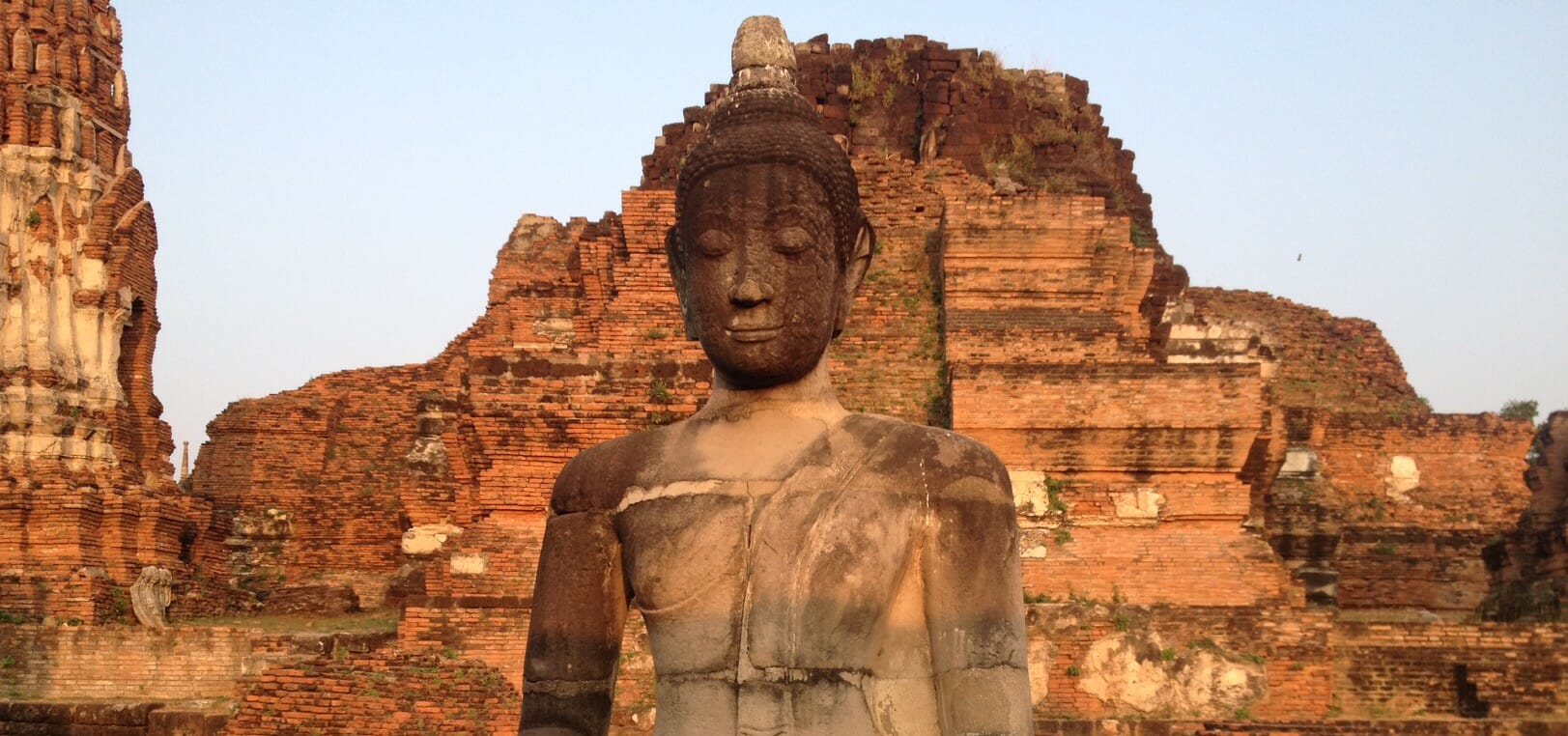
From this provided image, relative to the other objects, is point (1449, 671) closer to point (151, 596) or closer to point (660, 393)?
point (660, 393)

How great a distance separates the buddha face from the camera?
454 cm

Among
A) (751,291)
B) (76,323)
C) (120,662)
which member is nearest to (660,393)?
(120,662)

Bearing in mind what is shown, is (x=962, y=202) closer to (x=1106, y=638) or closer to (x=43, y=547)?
(x=1106, y=638)

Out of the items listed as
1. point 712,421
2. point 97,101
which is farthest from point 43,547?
point 712,421

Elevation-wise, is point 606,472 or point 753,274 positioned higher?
point 753,274

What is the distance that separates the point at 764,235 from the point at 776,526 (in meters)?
0.71

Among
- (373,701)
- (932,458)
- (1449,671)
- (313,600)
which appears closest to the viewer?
(932,458)

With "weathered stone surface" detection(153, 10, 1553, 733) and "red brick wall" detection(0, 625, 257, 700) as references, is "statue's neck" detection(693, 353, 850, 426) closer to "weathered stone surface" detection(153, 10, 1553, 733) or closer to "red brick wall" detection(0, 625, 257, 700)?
"weathered stone surface" detection(153, 10, 1553, 733)

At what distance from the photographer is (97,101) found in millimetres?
22766

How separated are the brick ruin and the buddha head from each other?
670 cm

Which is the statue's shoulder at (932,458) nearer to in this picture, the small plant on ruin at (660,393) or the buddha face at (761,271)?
the buddha face at (761,271)

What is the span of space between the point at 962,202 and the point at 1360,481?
866cm

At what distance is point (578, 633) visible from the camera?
4609 millimetres

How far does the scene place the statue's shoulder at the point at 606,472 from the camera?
15.3 ft
